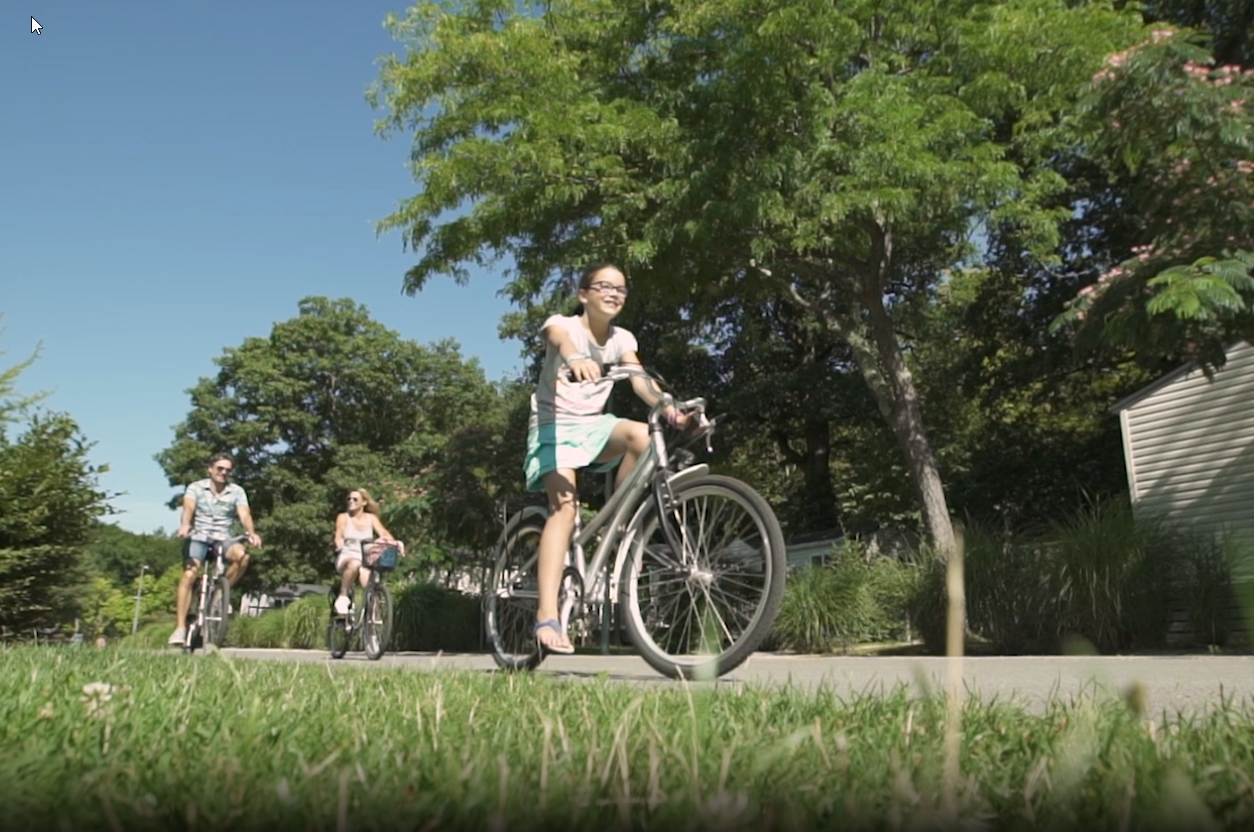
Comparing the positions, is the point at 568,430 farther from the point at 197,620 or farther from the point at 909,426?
the point at 909,426

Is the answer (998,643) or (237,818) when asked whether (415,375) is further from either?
(237,818)

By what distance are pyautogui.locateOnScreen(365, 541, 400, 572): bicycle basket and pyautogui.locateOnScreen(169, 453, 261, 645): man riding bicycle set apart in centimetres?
164

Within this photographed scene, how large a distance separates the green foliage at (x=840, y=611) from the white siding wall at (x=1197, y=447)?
5999 mm

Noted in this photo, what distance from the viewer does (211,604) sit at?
1002cm

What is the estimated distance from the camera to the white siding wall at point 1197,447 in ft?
56.5

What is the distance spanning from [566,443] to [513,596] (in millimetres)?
975

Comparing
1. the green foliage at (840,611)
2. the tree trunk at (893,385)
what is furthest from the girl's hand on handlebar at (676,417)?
the tree trunk at (893,385)

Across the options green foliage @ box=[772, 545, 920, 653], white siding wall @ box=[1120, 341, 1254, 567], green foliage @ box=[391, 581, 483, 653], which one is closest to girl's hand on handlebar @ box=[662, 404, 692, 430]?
green foliage @ box=[772, 545, 920, 653]

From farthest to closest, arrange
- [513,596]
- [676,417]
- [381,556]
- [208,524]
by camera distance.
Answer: [381,556], [208,524], [513,596], [676,417]

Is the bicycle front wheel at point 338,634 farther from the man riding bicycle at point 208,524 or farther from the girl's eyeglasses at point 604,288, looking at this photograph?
the girl's eyeglasses at point 604,288

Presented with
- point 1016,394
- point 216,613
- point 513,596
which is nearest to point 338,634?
point 216,613

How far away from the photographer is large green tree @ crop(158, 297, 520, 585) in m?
44.8

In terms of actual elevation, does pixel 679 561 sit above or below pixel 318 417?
below

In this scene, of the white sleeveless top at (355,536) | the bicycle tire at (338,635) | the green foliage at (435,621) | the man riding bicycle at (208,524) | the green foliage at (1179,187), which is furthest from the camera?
the green foliage at (435,621)
